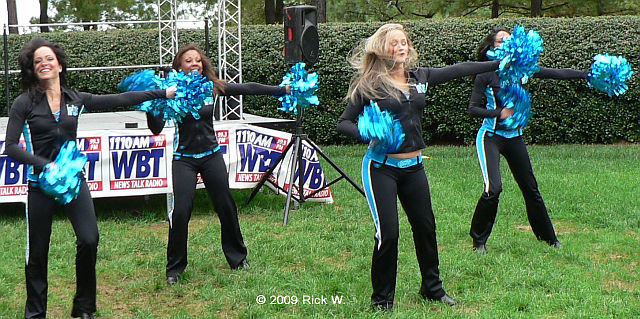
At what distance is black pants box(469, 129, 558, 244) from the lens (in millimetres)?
6871

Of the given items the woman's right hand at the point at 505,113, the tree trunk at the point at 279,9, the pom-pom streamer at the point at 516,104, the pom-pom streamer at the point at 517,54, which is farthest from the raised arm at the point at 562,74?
the tree trunk at the point at 279,9

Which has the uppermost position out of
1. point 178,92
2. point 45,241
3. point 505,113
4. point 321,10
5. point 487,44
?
point 321,10

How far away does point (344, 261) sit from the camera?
6965mm

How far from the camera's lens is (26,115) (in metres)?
4.97

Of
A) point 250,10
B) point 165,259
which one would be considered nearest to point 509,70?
point 165,259

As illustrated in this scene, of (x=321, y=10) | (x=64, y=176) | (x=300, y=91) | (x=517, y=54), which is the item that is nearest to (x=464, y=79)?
(x=321, y=10)

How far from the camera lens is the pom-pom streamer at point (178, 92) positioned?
5.93 metres

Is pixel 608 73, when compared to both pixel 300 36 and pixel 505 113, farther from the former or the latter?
pixel 300 36

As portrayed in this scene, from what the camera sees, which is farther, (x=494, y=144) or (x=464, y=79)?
(x=464, y=79)

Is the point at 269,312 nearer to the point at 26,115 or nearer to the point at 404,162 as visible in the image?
the point at 404,162

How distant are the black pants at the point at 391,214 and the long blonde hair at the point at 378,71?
0.45 meters

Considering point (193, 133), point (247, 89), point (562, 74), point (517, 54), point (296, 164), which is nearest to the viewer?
point (517, 54)

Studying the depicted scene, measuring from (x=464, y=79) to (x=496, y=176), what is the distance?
7665 mm

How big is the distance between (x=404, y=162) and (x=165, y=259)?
2.85 meters
